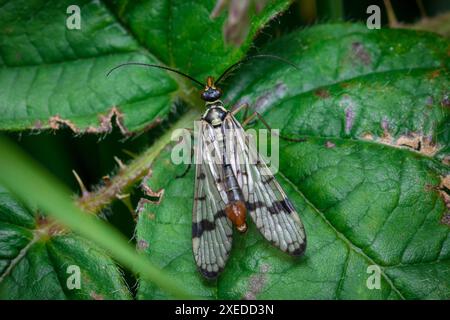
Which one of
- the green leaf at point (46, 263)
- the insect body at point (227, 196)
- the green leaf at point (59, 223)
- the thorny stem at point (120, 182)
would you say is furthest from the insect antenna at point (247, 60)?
the green leaf at point (46, 263)

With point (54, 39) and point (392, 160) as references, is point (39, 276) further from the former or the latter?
point (392, 160)

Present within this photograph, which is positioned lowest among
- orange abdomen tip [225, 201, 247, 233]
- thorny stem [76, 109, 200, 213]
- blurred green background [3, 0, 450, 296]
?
orange abdomen tip [225, 201, 247, 233]

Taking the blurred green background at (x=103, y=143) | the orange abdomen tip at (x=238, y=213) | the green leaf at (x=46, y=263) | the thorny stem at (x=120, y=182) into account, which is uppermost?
the blurred green background at (x=103, y=143)

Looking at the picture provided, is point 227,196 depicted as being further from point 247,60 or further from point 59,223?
point 59,223

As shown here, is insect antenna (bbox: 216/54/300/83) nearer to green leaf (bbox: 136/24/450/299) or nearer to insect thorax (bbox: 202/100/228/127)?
green leaf (bbox: 136/24/450/299)

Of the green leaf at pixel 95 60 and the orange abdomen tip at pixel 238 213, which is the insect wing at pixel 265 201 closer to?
the orange abdomen tip at pixel 238 213

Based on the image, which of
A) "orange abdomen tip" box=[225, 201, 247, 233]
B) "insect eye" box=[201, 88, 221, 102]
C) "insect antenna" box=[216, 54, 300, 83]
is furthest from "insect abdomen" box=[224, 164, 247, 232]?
"insect antenna" box=[216, 54, 300, 83]

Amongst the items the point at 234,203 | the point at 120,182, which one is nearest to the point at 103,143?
the point at 120,182
